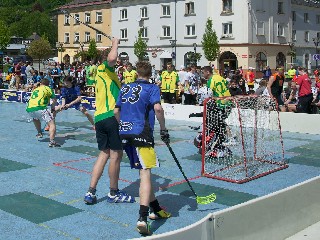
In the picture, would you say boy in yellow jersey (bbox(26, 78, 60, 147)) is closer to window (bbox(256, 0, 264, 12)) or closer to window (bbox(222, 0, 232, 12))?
window (bbox(222, 0, 232, 12))

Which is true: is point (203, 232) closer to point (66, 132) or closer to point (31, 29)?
point (66, 132)

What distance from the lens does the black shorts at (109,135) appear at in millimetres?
6824

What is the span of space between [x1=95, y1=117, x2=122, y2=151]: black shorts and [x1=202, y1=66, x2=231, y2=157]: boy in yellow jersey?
10.0 ft

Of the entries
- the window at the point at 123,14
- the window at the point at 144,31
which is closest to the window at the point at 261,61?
the window at the point at 144,31

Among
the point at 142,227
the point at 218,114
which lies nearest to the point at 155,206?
the point at 142,227

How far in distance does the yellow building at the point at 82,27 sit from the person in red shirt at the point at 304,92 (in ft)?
154

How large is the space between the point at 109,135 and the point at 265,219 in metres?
2.45

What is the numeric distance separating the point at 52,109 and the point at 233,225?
27.4 feet

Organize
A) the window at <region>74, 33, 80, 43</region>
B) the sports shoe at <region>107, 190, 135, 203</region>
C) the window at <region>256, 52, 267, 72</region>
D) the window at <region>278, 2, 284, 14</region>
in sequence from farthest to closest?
1. the window at <region>74, 33, 80, 43</region>
2. the window at <region>278, 2, 284, 14</region>
3. the window at <region>256, 52, 267, 72</region>
4. the sports shoe at <region>107, 190, 135, 203</region>

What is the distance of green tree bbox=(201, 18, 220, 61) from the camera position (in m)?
49.6

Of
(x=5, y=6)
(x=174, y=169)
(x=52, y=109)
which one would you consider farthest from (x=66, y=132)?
(x=5, y=6)

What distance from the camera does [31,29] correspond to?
118562 mm

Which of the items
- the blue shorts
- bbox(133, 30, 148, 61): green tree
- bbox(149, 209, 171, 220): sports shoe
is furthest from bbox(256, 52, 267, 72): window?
the blue shorts

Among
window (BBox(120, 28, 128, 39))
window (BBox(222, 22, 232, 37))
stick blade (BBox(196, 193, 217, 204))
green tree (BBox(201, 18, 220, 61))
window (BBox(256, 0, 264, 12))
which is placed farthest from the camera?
window (BBox(120, 28, 128, 39))
